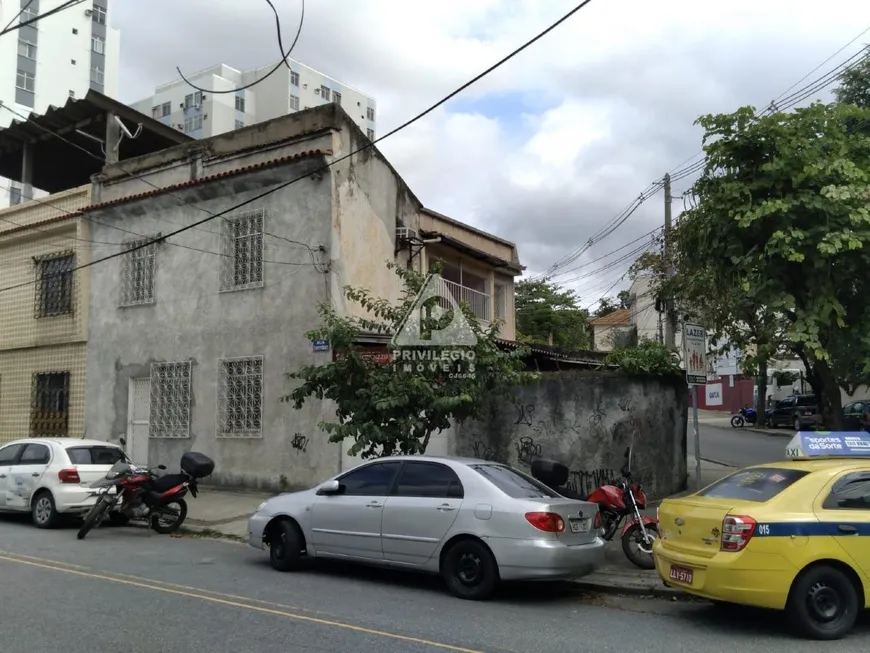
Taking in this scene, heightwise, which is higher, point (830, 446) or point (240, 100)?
point (240, 100)

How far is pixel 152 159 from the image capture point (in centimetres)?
1761

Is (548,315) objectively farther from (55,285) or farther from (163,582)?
(163,582)

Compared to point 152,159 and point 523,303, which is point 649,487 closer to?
point 152,159

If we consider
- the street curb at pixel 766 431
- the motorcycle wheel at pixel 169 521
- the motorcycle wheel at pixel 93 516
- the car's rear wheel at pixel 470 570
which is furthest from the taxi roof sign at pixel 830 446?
the street curb at pixel 766 431

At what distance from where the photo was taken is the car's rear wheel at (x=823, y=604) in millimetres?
6027

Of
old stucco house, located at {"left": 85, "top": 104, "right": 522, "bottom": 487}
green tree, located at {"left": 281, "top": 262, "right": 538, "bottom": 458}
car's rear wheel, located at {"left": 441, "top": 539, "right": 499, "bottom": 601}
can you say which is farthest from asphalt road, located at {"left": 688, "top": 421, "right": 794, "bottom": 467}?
car's rear wheel, located at {"left": 441, "top": 539, "right": 499, "bottom": 601}

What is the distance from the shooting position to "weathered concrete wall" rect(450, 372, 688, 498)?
12492 mm

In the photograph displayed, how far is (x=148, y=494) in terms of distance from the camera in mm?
11328

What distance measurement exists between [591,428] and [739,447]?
48.4ft

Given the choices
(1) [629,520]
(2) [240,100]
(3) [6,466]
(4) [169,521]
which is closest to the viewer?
(1) [629,520]

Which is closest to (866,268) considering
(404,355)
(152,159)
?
(404,355)

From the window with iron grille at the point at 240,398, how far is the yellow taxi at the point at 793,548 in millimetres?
10144

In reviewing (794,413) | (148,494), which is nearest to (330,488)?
(148,494)

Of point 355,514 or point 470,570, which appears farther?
point 355,514
